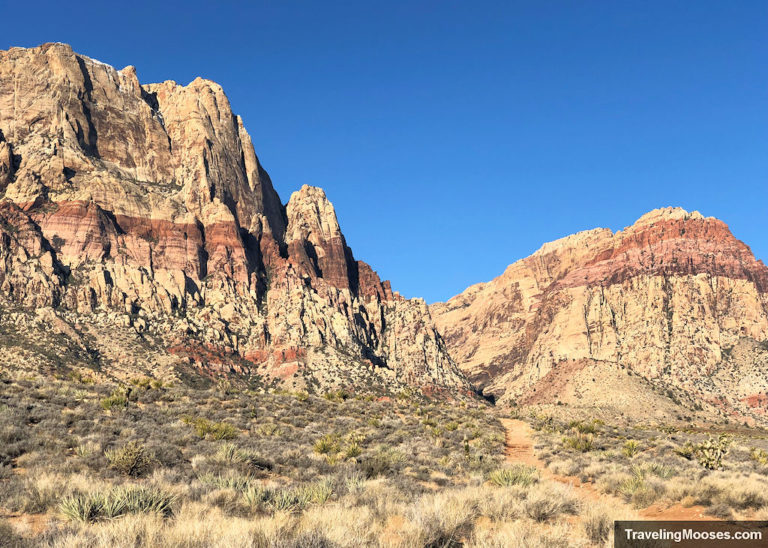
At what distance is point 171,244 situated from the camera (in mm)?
152250

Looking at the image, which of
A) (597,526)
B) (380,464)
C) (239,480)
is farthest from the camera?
(380,464)

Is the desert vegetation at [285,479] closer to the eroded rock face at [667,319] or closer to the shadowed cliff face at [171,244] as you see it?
the shadowed cliff face at [171,244]

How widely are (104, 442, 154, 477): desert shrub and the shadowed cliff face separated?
107 metres

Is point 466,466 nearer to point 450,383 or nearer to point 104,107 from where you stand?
point 450,383

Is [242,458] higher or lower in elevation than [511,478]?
higher

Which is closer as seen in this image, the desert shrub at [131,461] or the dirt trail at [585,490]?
the dirt trail at [585,490]

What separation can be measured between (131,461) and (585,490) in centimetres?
1532

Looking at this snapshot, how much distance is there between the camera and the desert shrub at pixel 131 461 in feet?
49.8

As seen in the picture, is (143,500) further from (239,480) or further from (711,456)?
(711,456)

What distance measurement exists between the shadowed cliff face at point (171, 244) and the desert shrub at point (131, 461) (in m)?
107

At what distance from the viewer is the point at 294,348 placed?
136000mm

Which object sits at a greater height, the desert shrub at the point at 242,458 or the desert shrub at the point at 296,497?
the desert shrub at the point at 242,458

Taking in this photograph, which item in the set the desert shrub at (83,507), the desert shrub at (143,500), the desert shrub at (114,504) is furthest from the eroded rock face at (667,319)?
the desert shrub at (83,507)

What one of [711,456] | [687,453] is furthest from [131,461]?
[687,453]
